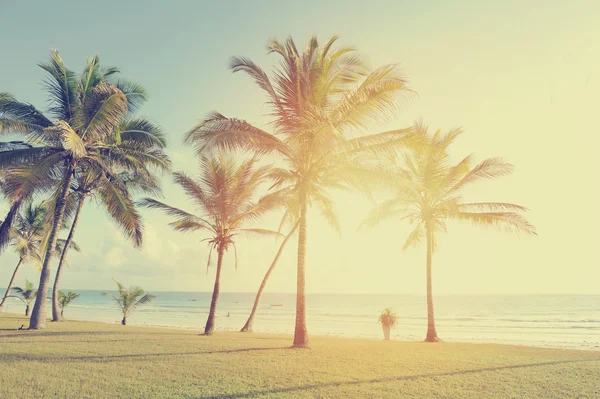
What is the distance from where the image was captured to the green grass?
5820 millimetres

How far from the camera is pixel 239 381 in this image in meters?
6.38

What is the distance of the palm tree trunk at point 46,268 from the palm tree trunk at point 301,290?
29.8 feet

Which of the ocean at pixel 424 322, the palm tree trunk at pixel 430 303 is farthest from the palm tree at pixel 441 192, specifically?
the ocean at pixel 424 322

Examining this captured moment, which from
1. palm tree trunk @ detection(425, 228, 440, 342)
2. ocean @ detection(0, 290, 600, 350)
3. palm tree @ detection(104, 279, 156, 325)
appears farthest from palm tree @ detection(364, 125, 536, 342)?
palm tree @ detection(104, 279, 156, 325)

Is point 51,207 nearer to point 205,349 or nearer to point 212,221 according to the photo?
point 212,221

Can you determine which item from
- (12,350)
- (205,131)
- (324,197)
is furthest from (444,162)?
(12,350)

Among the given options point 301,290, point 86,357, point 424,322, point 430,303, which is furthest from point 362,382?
point 424,322

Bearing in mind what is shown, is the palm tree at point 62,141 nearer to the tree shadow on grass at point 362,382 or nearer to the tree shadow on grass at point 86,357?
the tree shadow on grass at point 86,357

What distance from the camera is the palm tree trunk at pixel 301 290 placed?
10867 millimetres

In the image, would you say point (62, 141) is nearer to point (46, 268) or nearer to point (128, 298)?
point (46, 268)

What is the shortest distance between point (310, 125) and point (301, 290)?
492 cm

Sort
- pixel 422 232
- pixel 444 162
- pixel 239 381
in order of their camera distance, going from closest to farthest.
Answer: pixel 239 381 < pixel 444 162 < pixel 422 232

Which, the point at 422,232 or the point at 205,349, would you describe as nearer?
the point at 205,349

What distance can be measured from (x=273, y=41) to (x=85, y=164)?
30.5 feet
